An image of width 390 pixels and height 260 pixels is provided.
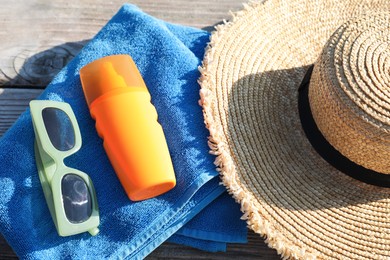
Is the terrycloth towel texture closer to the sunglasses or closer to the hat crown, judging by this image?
the sunglasses

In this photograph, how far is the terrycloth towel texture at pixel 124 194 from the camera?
97 cm

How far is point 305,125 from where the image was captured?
1.01m

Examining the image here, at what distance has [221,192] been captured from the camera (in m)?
1.01

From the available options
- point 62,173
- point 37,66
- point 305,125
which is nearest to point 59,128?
point 62,173

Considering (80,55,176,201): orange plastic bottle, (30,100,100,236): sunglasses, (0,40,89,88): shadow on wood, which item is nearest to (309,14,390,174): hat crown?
(80,55,176,201): orange plastic bottle

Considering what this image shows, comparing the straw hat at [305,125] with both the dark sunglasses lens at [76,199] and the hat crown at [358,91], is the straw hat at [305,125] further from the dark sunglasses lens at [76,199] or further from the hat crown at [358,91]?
the dark sunglasses lens at [76,199]

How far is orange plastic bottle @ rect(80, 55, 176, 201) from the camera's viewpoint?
0.95 metres

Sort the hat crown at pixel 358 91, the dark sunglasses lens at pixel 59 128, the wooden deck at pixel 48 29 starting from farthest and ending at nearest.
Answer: the wooden deck at pixel 48 29, the dark sunglasses lens at pixel 59 128, the hat crown at pixel 358 91

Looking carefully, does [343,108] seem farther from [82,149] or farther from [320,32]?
[82,149]

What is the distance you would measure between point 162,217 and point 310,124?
0.31 meters

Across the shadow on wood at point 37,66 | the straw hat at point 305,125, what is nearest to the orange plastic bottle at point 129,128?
the straw hat at point 305,125

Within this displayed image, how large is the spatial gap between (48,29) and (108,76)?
1.17ft

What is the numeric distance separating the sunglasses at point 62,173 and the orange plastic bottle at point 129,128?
5 centimetres

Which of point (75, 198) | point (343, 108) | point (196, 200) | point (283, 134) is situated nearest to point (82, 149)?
point (75, 198)
